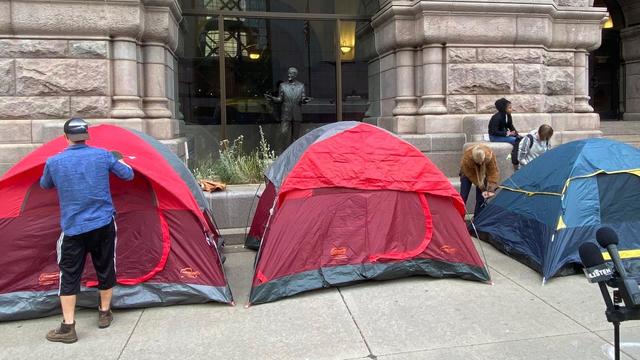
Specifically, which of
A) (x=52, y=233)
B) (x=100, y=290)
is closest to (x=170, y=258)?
(x=100, y=290)

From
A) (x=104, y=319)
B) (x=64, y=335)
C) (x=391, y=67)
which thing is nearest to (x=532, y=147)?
(x=391, y=67)

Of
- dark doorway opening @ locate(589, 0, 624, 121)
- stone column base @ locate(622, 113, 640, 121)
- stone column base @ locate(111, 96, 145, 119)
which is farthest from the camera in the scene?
dark doorway opening @ locate(589, 0, 624, 121)

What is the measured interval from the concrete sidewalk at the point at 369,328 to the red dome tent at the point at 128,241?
16 cm

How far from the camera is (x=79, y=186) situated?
452 centimetres

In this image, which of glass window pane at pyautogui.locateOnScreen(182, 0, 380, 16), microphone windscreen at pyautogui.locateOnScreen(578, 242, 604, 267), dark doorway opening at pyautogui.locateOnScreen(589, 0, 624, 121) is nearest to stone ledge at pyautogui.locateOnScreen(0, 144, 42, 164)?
glass window pane at pyautogui.locateOnScreen(182, 0, 380, 16)

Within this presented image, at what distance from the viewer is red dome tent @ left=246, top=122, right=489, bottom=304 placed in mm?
5438

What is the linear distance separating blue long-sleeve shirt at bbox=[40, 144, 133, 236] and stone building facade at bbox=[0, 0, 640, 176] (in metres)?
3.67

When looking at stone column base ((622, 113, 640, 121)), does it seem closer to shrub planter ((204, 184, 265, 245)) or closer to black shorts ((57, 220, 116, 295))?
shrub planter ((204, 184, 265, 245))

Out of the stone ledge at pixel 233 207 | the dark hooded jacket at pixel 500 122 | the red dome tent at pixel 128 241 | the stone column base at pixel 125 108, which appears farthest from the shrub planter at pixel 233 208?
the dark hooded jacket at pixel 500 122

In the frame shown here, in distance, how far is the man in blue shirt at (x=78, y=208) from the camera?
4508 mm

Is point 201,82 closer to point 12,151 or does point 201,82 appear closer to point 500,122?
point 12,151

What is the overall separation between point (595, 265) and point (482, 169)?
5.00 m

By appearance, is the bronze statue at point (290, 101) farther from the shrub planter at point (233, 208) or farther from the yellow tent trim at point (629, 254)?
the yellow tent trim at point (629, 254)

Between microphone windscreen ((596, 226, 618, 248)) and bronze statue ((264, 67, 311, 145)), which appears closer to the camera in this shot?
microphone windscreen ((596, 226, 618, 248))
